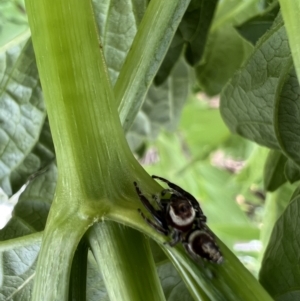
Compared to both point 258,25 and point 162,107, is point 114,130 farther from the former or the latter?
point 162,107

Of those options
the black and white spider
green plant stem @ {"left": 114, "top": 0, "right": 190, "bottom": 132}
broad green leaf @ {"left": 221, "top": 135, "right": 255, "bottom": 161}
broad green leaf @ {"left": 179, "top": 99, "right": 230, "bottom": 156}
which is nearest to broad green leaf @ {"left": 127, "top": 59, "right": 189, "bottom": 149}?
broad green leaf @ {"left": 221, "top": 135, "right": 255, "bottom": 161}

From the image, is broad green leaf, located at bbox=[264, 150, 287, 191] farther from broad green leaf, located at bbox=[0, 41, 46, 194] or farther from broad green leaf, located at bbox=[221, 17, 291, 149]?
broad green leaf, located at bbox=[0, 41, 46, 194]

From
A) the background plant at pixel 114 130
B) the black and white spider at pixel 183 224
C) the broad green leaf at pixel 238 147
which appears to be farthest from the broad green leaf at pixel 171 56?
the broad green leaf at pixel 238 147

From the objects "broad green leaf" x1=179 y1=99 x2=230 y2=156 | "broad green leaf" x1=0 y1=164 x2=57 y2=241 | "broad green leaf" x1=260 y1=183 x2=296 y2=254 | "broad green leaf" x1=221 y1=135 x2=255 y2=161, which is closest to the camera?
"broad green leaf" x1=0 y1=164 x2=57 y2=241

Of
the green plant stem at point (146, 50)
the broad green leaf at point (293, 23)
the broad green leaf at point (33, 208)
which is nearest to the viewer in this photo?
the broad green leaf at point (293, 23)

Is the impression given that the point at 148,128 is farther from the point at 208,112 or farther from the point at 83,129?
the point at 83,129

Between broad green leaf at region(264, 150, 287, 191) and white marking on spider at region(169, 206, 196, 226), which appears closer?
white marking on spider at region(169, 206, 196, 226)

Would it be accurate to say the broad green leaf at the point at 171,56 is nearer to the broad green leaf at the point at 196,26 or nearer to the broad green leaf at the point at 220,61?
the broad green leaf at the point at 196,26
